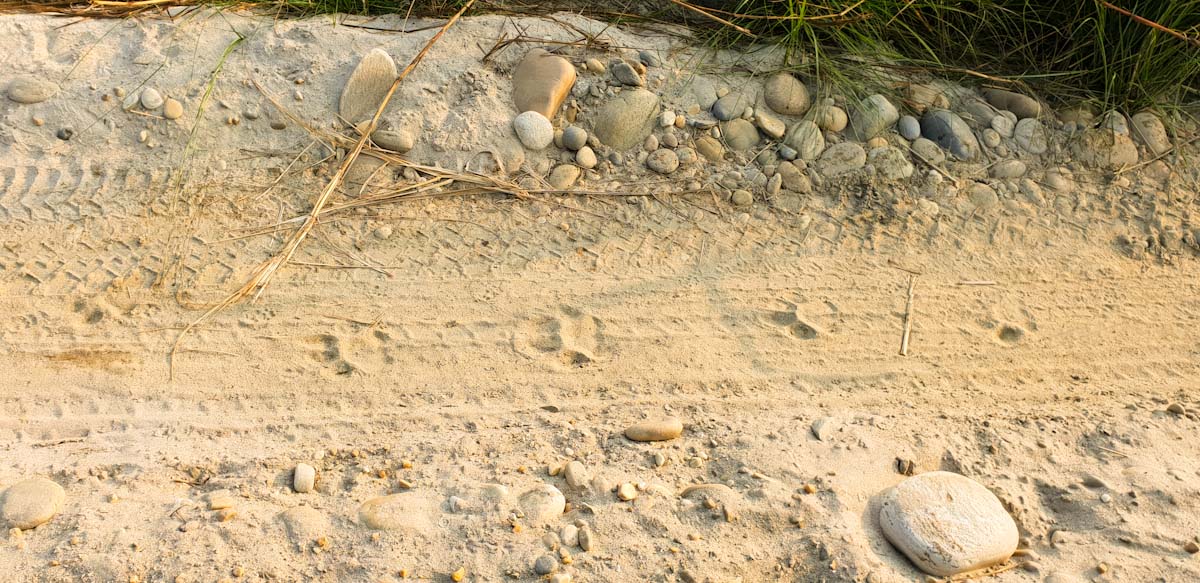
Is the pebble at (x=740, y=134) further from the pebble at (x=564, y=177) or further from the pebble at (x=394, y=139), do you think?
the pebble at (x=394, y=139)

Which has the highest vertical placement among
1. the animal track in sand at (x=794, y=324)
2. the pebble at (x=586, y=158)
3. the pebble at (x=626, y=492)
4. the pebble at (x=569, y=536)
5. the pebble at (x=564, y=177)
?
the pebble at (x=586, y=158)

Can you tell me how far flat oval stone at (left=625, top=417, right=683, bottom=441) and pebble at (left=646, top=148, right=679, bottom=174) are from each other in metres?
1.09

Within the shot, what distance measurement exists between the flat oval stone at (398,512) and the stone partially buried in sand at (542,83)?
156 cm

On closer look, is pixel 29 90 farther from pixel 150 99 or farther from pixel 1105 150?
pixel 1105 150

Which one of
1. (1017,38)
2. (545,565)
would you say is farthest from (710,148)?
(545,565)

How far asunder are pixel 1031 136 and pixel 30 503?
3356 millimetres

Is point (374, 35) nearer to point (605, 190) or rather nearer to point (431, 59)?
point (431, 59)

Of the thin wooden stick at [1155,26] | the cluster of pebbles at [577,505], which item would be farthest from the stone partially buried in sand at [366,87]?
the thin wooden stick at [1155,26]

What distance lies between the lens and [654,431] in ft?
8.25

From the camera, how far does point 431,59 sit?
3395 millimetres

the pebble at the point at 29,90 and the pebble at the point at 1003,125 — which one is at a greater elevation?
the pebble at the point at 1003,125

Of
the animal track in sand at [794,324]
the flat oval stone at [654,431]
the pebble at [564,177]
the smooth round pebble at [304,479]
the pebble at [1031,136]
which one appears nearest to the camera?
the smooth round pebble at [304,479]

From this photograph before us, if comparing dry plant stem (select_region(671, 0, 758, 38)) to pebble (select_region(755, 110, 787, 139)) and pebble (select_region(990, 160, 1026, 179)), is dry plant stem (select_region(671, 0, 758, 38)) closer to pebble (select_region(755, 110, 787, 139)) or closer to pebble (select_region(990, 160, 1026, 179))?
pebble (select_region(755, 110, 787, 139))

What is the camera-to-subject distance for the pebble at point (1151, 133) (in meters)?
3.49
